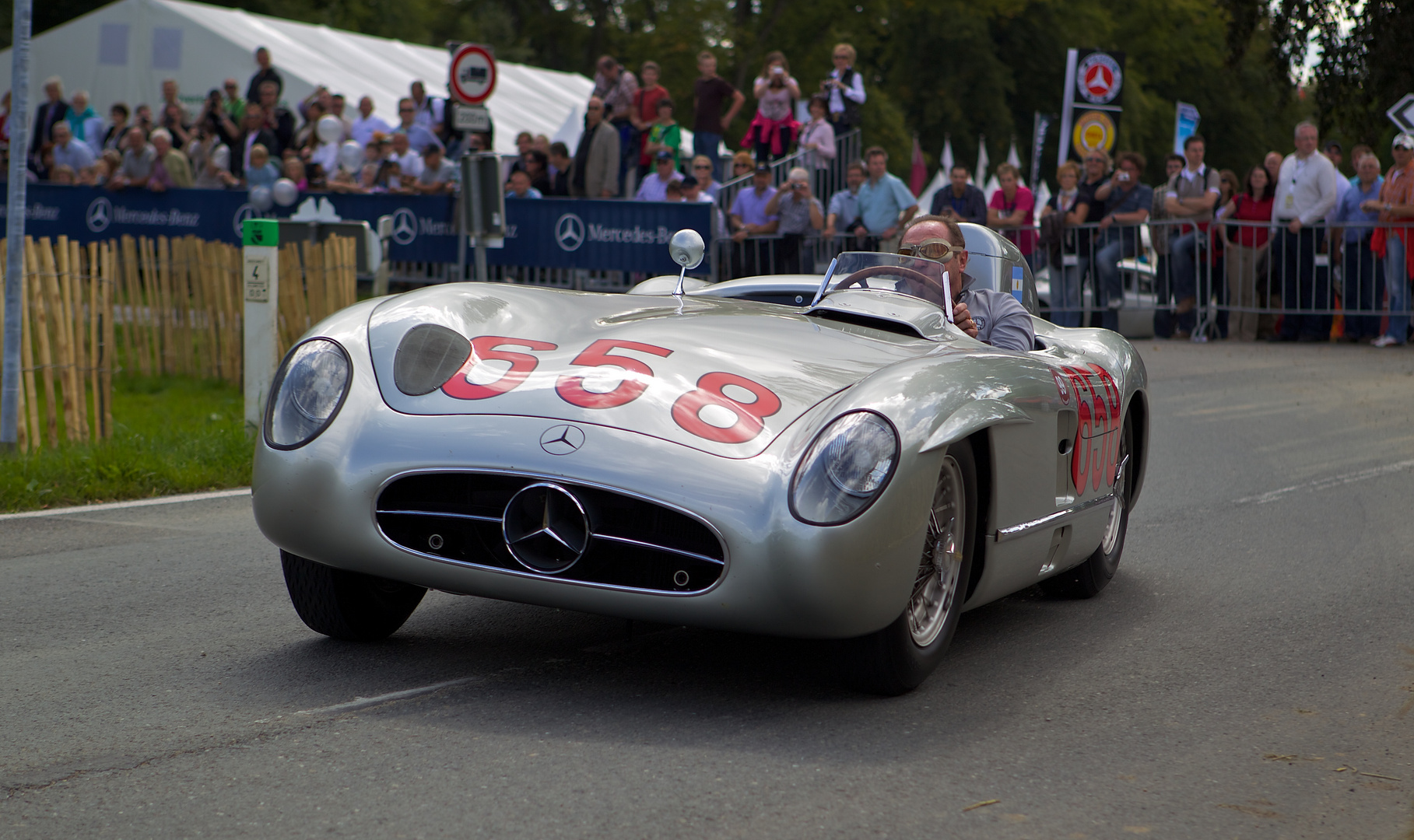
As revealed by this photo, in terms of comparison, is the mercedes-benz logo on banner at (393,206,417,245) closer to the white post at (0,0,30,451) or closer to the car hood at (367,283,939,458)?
the white post at (0,0,30,451)

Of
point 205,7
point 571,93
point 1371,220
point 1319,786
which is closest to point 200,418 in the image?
point 1319,786

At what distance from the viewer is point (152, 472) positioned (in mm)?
8391

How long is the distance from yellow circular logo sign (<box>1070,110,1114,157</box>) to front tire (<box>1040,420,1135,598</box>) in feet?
→ 50.5

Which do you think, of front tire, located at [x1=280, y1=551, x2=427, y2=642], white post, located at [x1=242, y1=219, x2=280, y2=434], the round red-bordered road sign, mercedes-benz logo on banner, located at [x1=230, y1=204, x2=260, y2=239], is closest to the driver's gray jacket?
front tire, located at [x1=280, y1=551, x2=427, y2=642]

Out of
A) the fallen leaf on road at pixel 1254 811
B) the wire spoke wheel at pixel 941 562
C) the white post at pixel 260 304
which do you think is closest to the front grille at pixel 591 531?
the wire spoke wheel at pixel 941 562

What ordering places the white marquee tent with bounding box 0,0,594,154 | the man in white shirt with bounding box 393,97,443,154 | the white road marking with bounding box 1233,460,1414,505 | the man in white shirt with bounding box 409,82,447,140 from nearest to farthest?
the white road marking with bounding box 1233,460,1414,505, the man in white shirt with bounding box 393,97,443,154, the man in white shirt with bounding box 409,82,447,140, the white marquee tent with bounding box 0,0,594,154

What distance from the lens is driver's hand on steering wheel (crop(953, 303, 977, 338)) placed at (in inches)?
213

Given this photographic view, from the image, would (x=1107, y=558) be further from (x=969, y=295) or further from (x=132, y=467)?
(x=132, y=467)

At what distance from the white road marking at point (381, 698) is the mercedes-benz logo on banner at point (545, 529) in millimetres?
522

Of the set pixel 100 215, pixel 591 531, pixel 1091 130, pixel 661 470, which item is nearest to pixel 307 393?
pixel 591 531

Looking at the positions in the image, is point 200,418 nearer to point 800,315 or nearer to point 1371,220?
point 800,315

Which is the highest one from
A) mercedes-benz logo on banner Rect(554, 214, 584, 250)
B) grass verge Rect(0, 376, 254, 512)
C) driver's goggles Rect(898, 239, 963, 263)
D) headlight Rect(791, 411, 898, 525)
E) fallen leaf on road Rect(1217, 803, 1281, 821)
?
mercedes-benz logo on banner Rect(554, 214, 584, 250)

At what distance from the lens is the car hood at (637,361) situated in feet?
13.4

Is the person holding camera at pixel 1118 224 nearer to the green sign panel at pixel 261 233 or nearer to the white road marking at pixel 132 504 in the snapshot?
the green sign panel at pixel 261 233
